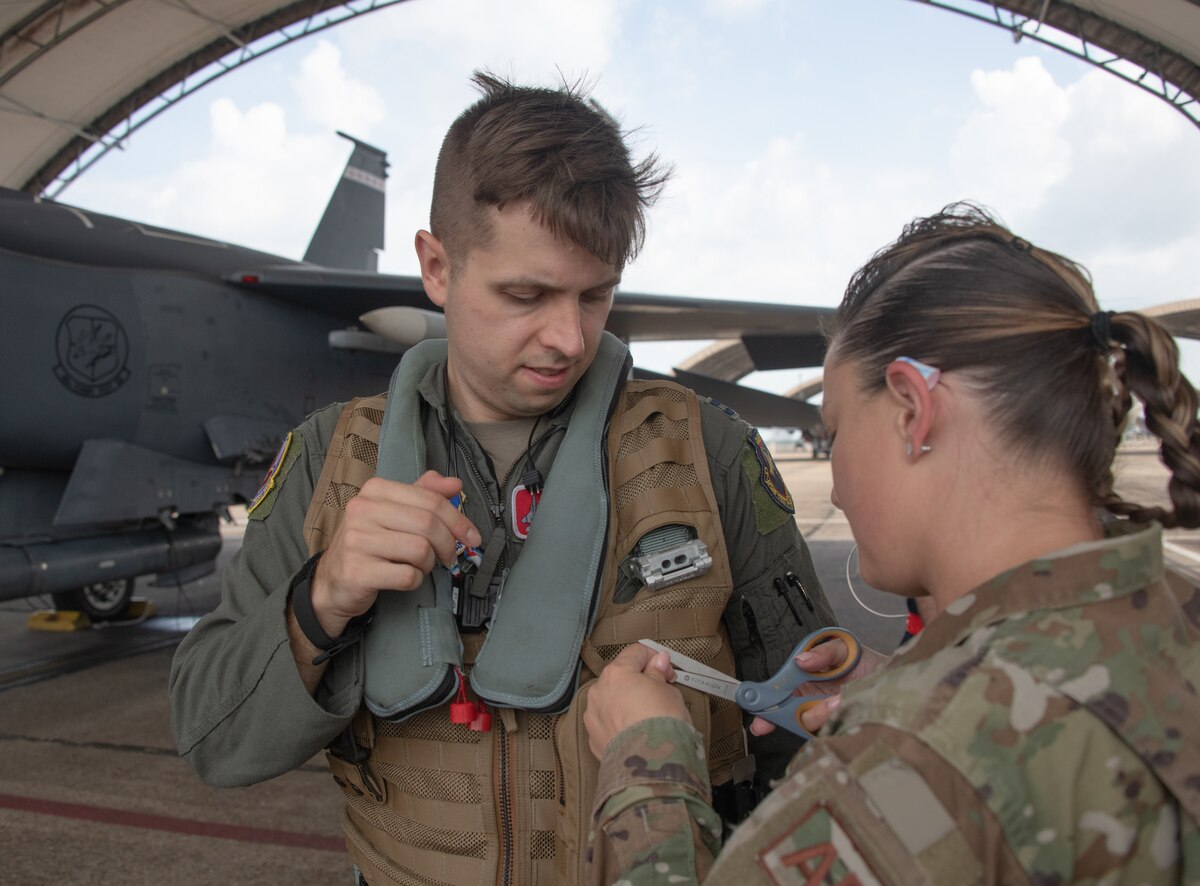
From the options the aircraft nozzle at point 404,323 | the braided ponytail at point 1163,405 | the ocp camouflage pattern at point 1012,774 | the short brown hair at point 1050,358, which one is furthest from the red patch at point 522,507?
the aircraft nozzle at point 404,323

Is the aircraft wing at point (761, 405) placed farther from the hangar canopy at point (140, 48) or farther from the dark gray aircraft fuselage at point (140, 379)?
the hangar canopy at point (140, 48)

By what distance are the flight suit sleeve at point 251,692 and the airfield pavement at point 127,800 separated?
4.20 feet

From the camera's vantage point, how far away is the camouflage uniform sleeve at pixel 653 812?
3.23ft

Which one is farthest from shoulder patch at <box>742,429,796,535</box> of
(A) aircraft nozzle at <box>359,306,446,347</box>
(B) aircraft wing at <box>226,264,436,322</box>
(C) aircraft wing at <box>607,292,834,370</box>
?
(B) aircraft wing at <box>226,264,436,322</box>

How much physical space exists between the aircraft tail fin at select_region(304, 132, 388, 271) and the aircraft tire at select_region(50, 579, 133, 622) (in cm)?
513

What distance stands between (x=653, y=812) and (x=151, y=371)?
21.0 feet

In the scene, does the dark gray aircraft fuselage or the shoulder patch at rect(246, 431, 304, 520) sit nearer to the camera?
the shoulder patch at rect(246, 431, 304, 520)

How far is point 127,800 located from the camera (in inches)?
157

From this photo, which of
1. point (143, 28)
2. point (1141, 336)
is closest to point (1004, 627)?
point (1141, 336)

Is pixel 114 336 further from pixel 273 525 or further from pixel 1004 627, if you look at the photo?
pixel 1004 627

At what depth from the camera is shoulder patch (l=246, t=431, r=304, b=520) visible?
5.68 feet

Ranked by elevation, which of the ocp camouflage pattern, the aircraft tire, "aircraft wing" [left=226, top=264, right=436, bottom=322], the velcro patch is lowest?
the aircraft tire

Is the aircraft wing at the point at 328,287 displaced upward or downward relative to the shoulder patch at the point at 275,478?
upward

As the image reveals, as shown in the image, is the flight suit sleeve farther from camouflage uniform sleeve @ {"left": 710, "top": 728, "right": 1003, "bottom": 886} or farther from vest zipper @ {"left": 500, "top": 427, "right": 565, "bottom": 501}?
camouflage uniform sleeve @ {"left": 710, "top": 728, "right": 1003, "bottom": 886}
